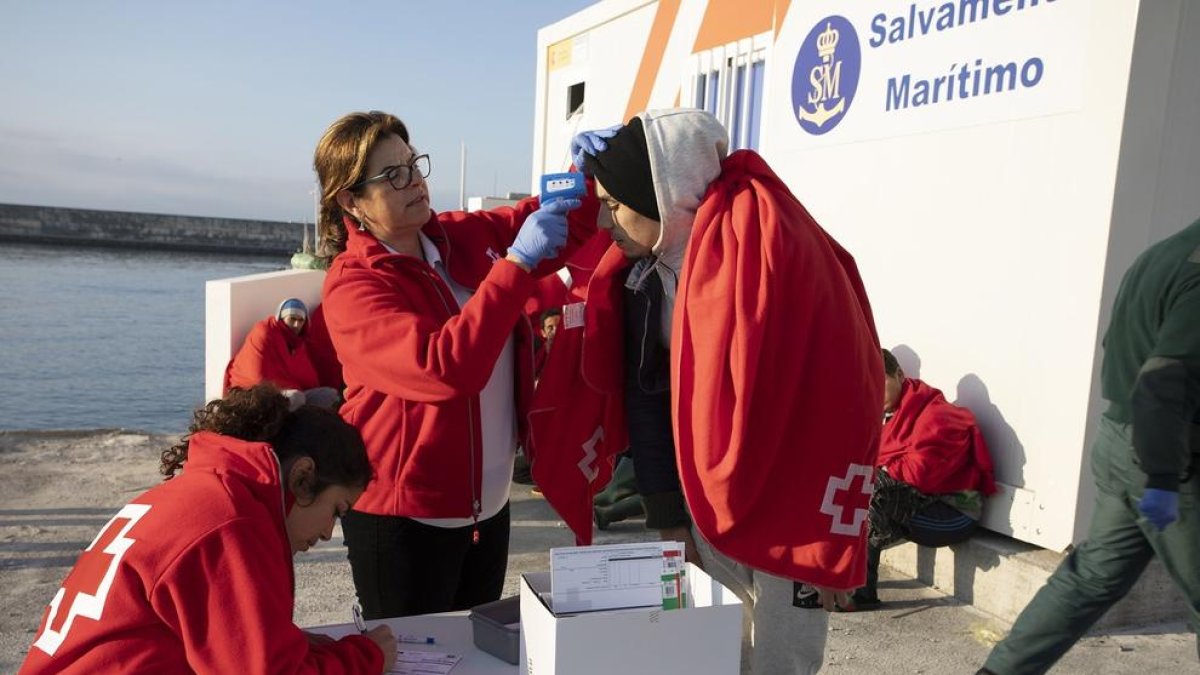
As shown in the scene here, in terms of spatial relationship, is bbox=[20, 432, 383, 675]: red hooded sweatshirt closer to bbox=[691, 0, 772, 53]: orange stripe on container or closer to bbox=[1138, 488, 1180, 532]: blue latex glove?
bbox=[1138, 488, 1180, 532]: blue latex glove

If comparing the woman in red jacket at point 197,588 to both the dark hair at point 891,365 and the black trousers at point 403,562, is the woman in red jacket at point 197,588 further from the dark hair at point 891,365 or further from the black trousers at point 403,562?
the dark hair at point 891,365

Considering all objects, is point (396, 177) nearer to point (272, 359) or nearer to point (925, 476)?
point (925, 476)

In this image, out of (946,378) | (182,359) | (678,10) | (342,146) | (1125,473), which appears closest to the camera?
(342,146)

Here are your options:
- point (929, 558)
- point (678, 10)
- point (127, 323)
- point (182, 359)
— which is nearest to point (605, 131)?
point (929, 558)

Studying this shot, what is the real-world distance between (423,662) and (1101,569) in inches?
73.6

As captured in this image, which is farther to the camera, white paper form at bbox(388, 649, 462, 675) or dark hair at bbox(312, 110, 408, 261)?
dark hair at bbox(312, 110, 408, 261)

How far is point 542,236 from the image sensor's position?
6.12ft

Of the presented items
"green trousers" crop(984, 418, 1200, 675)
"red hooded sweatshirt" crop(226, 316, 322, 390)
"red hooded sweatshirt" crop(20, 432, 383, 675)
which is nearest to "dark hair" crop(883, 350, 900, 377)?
"green trousers" crop(984, 418, 1200, 675)

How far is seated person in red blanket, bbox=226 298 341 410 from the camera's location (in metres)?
5.52

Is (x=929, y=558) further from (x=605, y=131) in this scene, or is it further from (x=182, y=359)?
(x=182, y=359)

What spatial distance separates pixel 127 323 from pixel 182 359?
15.0ft

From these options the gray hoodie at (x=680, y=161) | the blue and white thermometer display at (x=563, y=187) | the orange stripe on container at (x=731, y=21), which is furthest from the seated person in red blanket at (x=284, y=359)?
the gray hoodie at (x=680, y=161)

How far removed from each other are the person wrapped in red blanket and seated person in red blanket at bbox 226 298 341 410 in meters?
4.09

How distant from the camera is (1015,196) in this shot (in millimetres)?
3441
